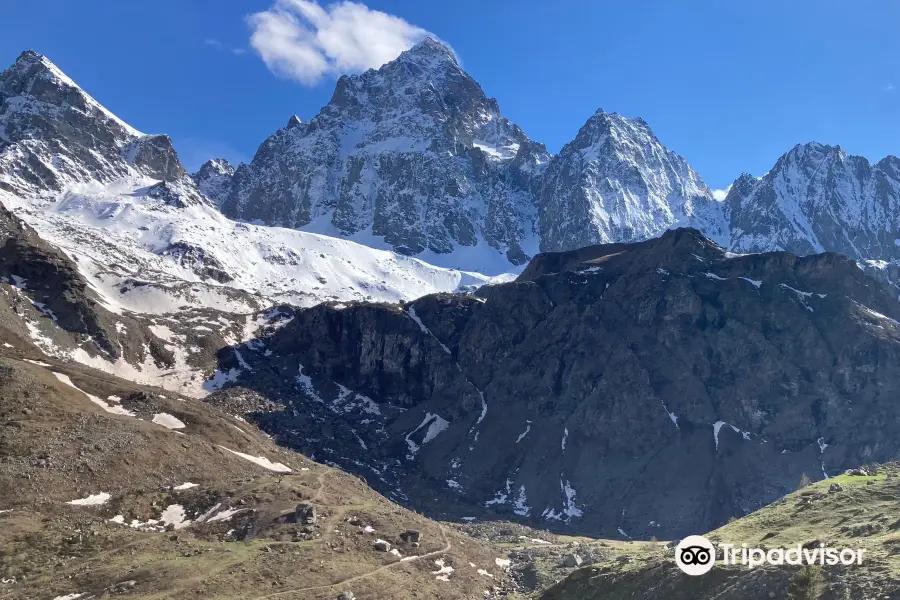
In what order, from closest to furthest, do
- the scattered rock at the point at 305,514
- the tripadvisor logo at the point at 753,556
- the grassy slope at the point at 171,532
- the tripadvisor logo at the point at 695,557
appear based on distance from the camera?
1. the tripadvisor logo at the point at 753,556
2. the tripadvisor logo at the point at 695,557
3. the grassy slope at the point at 171,532
4. the scattered rock at the point at 305,514

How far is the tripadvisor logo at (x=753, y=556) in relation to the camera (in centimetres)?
4881

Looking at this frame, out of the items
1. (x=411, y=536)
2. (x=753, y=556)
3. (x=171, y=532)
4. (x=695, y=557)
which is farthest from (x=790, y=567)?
(x=171, y=532)

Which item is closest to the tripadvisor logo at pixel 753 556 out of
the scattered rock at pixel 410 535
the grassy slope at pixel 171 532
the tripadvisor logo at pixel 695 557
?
the tripadvisor logo at pixel 695 557

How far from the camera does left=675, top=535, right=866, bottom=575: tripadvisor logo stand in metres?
48.8

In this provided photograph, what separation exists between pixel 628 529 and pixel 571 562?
58.7 metres

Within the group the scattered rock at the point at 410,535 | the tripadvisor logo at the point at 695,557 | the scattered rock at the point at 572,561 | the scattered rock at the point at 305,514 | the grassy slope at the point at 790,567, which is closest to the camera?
the grassy slope at the point at 790,567

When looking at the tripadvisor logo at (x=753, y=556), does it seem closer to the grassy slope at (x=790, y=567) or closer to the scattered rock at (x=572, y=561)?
the grassy slope at (x=790, y=567)

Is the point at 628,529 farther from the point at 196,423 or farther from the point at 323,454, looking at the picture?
the point at 196,423

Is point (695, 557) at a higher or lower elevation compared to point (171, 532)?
higher

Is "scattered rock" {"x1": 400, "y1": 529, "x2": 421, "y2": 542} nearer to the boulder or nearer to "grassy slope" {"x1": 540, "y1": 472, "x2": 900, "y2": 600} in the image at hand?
the boulder

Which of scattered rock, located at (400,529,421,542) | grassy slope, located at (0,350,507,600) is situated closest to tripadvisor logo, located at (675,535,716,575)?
grassy slope, located at (0,350,507,600)

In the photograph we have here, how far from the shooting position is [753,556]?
53531mm

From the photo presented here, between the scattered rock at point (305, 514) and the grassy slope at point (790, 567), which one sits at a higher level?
the grassy slope at point (790, 567)

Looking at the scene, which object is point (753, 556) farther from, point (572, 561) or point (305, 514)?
point (572, 561)
